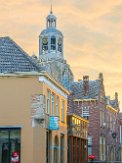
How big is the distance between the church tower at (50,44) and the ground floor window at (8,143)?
6654 centimetres

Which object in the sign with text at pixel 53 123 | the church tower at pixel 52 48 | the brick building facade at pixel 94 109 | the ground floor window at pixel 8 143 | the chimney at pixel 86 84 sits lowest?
the ground floor window at pixel 8 143

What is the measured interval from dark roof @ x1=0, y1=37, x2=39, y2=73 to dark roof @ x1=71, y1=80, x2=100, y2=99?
31.3 meters

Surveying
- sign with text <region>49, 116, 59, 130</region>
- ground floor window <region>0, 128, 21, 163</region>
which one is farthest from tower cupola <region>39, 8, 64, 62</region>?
ground floor window <region>0, 128, 21, 163</region>

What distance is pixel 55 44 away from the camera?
108 m

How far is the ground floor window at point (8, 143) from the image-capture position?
127ft

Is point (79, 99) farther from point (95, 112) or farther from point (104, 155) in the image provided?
point (104, 155)

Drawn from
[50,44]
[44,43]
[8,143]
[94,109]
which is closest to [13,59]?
[8,143]

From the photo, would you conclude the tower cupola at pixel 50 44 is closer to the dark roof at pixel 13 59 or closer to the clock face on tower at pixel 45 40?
the clock face on tower at pixel 45 40

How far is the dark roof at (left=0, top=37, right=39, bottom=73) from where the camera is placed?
40781 millimetres

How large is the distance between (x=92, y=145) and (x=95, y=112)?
4.59m

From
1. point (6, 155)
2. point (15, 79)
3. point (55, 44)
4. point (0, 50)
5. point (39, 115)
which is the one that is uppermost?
point (55, 44)

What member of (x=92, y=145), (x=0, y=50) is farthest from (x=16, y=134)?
(x=92, y=145)

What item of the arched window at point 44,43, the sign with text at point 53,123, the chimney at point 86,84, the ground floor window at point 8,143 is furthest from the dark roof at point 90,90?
the ground floor window at point 8,143

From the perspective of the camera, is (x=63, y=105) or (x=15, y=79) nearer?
(x=15, y=79)
